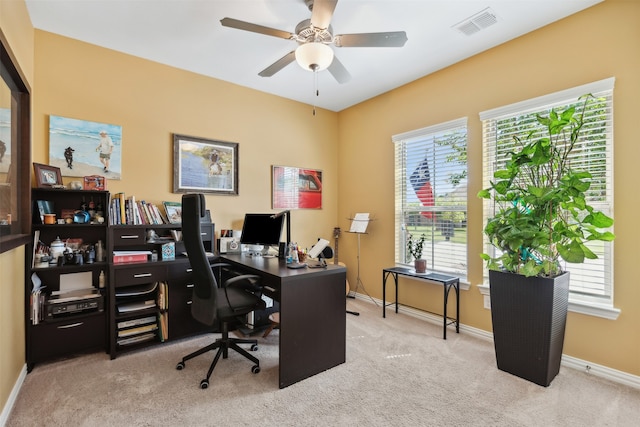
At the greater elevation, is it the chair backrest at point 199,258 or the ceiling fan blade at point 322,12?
the ceiling fan blade at point 322,12

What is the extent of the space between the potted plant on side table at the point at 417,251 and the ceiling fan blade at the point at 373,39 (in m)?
2.21

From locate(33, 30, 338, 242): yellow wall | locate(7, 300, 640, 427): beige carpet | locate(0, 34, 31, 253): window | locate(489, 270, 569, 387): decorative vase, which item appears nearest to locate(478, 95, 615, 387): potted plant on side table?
locate(489, 270, 569, 387): decorative vase

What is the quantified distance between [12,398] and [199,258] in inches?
56.4

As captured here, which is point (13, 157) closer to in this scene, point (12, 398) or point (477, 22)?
point (12, 398)

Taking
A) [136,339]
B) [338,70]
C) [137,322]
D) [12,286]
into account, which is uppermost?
[338,70]

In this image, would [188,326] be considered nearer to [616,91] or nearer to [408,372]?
[408,372]

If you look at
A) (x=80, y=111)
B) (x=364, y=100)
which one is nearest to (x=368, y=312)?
(x=364, y=100)

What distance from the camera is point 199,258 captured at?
2.29 metres

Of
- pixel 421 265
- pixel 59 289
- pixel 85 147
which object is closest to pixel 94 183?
pixel 85 147

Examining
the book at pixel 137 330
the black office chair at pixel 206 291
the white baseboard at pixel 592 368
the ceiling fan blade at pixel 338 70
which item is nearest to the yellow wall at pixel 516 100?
the white baseboard at pixel 592 368

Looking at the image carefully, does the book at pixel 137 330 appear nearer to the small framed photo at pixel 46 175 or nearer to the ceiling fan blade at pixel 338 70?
the small framed photo at pixel 46 175

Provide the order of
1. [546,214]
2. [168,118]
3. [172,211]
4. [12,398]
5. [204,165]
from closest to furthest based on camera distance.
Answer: [12,398]
[546,214]
[172,211]
[168,118]
[204,165]

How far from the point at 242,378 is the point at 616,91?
3620mm

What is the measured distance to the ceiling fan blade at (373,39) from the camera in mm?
2195
